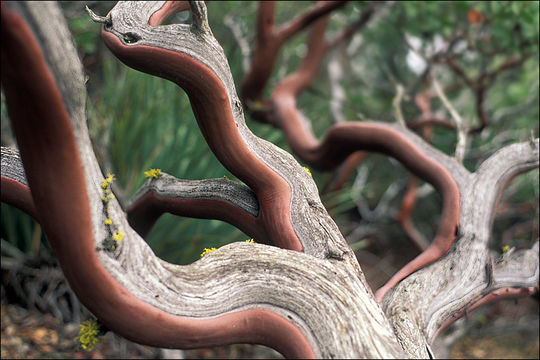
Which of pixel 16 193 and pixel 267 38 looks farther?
pixel 267 38

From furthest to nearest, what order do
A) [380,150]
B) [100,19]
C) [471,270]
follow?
[380,150] < [471,270] < [100,19]

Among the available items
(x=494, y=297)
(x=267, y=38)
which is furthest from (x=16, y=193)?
(x=267, y=38)

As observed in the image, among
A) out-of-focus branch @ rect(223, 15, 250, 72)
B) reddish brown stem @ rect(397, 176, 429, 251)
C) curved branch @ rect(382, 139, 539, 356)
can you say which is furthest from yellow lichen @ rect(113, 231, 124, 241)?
reddish brown stem @ rect(397, 176, 429, 251)

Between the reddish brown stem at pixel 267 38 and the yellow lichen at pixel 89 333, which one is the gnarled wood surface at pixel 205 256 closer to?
the yellow lichen at pixel 89 333

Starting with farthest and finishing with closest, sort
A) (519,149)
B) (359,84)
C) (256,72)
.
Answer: (359,84), (256,72), (519,149)

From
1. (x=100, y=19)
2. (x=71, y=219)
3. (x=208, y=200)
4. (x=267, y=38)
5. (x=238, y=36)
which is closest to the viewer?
(x=71, y=219)

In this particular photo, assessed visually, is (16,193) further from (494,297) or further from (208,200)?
(494,297)

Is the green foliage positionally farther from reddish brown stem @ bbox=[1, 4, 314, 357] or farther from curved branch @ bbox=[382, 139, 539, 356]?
curved branch @ bbox=[382, 139, 539, 356]

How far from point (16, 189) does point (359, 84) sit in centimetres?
383

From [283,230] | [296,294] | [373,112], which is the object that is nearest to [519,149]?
[283,230]

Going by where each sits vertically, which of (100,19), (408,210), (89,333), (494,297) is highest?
(408,210)

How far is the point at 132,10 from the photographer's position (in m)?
1.12

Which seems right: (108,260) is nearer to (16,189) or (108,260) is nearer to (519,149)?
(16,189)

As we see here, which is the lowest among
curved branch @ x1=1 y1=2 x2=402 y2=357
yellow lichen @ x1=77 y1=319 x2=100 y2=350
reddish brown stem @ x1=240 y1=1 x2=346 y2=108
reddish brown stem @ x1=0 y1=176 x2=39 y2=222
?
yellow lichen @ x1=77 y1=319 x2=100 y2=350
